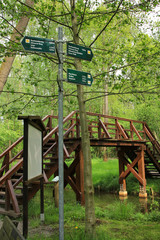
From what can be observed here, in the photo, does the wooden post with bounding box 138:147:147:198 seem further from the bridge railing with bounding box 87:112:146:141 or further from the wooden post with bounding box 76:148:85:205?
the wooden post with bounding box 76:148:85:205

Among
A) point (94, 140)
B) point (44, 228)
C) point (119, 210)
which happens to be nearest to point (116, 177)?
point (94, 140)

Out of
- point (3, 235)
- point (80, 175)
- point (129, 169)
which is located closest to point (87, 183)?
point (3, 235)

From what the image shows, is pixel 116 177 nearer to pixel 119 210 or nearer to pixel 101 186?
pixel 101 186

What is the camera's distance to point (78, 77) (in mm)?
3844

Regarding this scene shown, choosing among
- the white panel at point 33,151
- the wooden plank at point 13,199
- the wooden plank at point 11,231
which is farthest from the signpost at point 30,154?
the wooden plank at point 11,231

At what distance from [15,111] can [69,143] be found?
184 inches

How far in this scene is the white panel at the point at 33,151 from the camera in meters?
4.87

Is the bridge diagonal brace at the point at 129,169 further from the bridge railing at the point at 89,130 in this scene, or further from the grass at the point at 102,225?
the grass at the point at 102,225

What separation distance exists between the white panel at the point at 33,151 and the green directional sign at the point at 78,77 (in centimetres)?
158

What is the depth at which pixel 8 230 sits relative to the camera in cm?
265

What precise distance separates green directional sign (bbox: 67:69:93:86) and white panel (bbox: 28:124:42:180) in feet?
5.18

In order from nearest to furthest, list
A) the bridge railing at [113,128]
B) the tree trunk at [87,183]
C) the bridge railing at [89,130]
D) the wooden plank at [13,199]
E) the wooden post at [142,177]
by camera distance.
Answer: the tree trunk at [87,183], the wooden plank at [13,199], the bridge railing at [89,130], the bridge railing at [113,128], the wooden post at [142,177]

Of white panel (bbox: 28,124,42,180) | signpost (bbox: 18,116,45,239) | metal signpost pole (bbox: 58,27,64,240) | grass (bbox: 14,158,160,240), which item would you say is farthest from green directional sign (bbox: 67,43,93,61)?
grass (bbox: 14,158,160,240)

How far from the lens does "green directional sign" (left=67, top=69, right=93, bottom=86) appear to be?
372 centimetres
